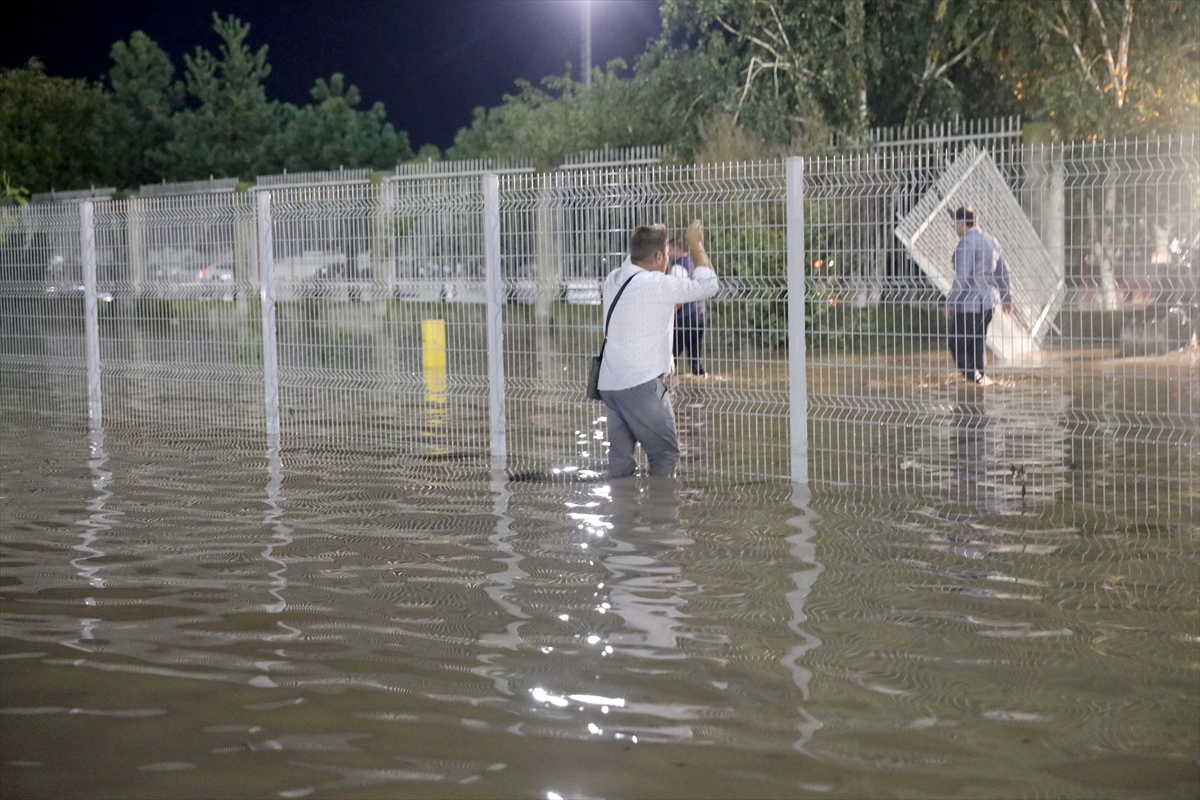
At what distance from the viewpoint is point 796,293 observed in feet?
31.6

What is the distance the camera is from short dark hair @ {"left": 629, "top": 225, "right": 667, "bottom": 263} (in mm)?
8969

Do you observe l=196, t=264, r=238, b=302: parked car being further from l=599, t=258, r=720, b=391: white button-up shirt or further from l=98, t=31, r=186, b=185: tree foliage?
l=98, t=31, r=186, b=185: tree foliage

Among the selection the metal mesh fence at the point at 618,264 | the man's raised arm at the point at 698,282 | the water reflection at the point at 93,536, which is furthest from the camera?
the metal mesh fence at the point at 618,264

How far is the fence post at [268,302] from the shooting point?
43.1 feet

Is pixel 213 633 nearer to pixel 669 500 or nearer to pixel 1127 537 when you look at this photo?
pixel 669 500

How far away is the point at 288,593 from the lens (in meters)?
6.82

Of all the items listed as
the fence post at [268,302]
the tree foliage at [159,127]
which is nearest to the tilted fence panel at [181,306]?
the fence post at [268,302]

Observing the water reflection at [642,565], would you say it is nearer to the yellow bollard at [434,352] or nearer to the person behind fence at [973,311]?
the person behind fence at [973,311]

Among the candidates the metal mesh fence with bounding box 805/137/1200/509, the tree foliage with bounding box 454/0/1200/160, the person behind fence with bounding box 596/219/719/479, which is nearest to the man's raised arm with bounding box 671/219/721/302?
the person behind fence with bounding box 596/219/719/479

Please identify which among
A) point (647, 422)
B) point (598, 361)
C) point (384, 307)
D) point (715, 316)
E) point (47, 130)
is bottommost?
point (647, 422)

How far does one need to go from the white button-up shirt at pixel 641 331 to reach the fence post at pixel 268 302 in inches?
204

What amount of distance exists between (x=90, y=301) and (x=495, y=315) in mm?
5898

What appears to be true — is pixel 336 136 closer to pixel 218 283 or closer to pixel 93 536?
pixel 218 283

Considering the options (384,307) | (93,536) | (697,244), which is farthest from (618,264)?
(93,536)
